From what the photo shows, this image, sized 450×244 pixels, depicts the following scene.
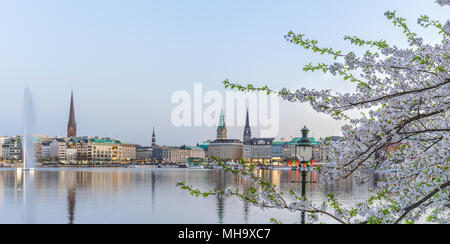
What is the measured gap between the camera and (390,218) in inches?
226

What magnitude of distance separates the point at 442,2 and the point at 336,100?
5.44 feet

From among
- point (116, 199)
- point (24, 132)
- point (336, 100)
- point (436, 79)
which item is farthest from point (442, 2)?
point (24, 132)

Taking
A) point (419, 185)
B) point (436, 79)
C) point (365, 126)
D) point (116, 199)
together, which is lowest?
point (116, 199)

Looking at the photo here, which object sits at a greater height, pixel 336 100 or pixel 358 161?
pixel 336 100

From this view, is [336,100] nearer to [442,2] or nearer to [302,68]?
[302,68]

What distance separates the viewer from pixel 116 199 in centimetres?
4562

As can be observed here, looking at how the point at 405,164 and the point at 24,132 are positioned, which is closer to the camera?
the point at 405,164
